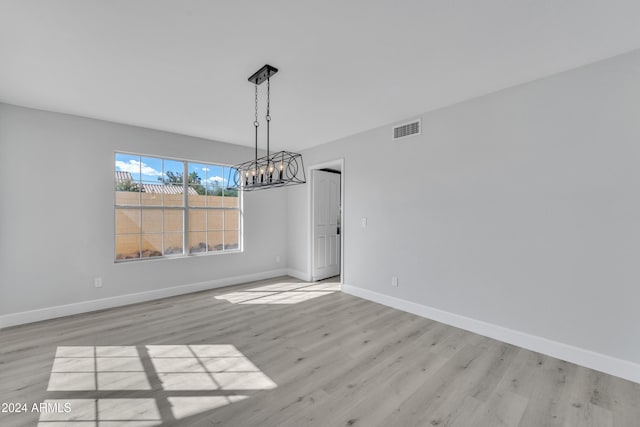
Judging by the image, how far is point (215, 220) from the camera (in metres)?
4.89

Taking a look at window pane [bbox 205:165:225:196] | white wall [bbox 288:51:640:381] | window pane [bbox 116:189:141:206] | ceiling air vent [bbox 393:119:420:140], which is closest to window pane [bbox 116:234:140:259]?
window pane [bbox 116:189:141:206]

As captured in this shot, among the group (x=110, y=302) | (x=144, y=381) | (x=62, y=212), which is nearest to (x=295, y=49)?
(x=144, y=381)

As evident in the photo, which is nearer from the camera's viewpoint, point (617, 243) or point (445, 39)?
point (445, 39)

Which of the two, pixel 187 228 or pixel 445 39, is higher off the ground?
pixel 445 39

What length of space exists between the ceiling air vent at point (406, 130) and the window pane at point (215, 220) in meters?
3.33

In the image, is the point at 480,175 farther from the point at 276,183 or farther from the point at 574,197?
the point at 276,183

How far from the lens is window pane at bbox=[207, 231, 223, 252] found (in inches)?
190

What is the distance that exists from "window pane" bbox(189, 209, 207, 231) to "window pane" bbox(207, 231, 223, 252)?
0.17 meters

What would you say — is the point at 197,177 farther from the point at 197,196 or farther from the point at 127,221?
the point at 127,221

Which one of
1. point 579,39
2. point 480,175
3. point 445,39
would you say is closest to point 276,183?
point 445,39

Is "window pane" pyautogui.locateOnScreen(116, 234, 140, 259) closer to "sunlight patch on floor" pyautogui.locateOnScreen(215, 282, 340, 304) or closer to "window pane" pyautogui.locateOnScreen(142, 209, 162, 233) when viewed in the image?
"window pane" pyautogui.locateOnScreen(142, 209, 162, 233)

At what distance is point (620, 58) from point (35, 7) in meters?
4.39

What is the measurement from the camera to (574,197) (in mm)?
2426

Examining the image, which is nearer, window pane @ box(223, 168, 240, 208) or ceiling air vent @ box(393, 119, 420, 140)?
ceiling air vent @ box(393, 119, 420, 140)
